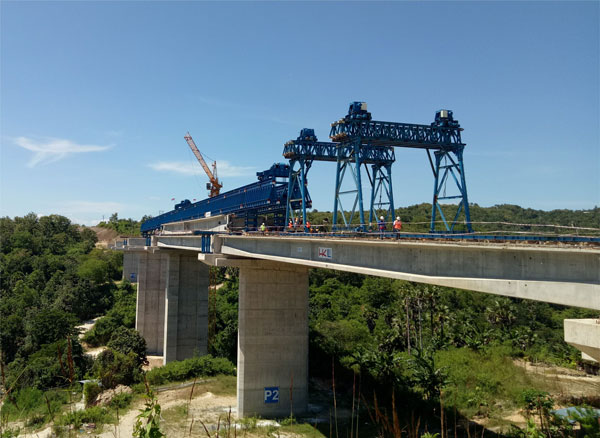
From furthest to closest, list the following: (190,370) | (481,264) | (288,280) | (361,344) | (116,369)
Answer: (361,344) < (190,370) < (116,369) < (288,280) < (481,264)

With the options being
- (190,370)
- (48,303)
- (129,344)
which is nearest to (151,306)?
(129,344)

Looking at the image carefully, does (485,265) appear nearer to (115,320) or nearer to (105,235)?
(115,320)

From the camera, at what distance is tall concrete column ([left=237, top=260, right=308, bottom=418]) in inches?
1142

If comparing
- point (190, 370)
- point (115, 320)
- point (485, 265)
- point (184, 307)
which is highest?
point (485, 265)

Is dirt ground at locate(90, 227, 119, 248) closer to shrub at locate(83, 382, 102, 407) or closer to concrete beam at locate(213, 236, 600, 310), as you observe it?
shrub at locate(83, 382, 102, 407)

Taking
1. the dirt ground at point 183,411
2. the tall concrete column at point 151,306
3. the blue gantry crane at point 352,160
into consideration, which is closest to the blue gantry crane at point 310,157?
the blue gantry crane at point 352,160

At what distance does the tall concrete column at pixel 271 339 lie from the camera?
Answer: 2902 cm

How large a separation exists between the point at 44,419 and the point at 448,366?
2716 cm

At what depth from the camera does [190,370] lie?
129ft

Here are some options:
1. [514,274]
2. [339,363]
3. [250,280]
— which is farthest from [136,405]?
[514,274]

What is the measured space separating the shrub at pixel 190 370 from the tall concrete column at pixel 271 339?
10744 mm

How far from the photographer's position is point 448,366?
3353cm

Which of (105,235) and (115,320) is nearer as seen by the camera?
(115,320)

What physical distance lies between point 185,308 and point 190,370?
1158 centimetres
